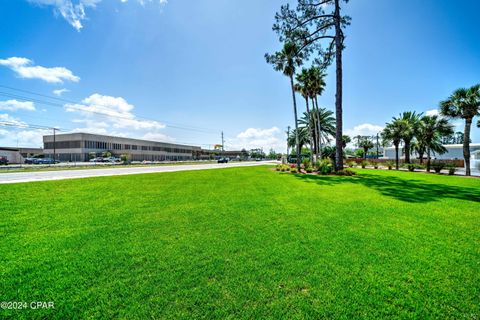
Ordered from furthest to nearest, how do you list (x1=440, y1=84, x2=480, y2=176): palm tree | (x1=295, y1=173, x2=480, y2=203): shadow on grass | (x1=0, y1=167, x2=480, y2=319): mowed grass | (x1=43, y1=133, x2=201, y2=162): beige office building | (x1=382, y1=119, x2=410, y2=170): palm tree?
(x1=43, y1=133, x2=201, y2=162): beige office building, (x1=382, y1=119, x2=410, y2=170): palm tree, (x1=440, y1=84, x2=480, y2=176): palm tree, (x1=295, y1=173, x2=480, y2=203): shadow on grass, (x1=0, y1=167, x2=480, y2=319): mowed grass

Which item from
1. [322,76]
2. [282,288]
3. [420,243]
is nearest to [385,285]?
[282,288]

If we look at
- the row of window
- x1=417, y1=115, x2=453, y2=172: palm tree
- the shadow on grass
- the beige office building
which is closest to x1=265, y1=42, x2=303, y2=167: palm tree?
the shadow on grass

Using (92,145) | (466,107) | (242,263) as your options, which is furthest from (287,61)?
(92,145)

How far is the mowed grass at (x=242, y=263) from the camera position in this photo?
261 cm

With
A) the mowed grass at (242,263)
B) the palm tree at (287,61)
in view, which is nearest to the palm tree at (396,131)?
the palm tree at (287,61)

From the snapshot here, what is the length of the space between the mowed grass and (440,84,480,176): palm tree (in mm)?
25881

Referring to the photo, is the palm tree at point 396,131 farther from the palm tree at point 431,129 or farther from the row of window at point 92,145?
the row of window at point 92,145

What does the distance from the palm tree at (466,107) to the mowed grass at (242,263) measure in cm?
2588

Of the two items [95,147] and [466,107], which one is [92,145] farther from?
[466,107]

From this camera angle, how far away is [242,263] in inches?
144

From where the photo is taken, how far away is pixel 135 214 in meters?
6.72

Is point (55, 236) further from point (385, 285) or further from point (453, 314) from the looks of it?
point (453, 314)

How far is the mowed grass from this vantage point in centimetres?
261

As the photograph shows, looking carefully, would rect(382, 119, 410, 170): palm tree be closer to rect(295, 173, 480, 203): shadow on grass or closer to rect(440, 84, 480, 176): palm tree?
rect(440, 84, 480, 176): palm tree
